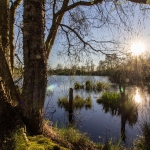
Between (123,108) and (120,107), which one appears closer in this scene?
(123,108)

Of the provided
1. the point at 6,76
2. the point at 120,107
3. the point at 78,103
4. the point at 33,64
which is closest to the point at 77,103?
the point at 78,103

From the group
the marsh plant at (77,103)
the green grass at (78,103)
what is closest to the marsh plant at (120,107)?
the marsh plant at (77,103)

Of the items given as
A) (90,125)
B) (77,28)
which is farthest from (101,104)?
(77,28)

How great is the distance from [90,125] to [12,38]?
537 centimetres

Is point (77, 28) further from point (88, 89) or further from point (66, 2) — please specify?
point (88, 89)

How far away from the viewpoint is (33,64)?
101 inches

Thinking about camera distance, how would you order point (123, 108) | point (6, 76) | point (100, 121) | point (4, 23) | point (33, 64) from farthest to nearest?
1. point (123, 108)
2. point (100, 121)
3. point (4, 23)
4. point (6, 76)
5. point (33, 64)

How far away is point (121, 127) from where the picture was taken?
7953mm

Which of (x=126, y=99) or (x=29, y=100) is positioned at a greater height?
(x=29, y=100)

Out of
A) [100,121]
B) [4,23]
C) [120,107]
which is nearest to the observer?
[4,23]

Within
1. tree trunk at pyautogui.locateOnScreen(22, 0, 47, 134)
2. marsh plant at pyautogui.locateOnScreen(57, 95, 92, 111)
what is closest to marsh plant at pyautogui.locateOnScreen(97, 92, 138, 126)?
marsh plant at pyautogui.locateOnScreen(57, 95, 92, 111)

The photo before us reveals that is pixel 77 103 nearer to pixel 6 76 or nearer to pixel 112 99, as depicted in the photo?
pixel 112 99

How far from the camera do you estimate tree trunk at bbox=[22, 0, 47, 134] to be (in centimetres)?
257

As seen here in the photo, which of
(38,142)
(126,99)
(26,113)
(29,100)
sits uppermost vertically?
(29,100)
